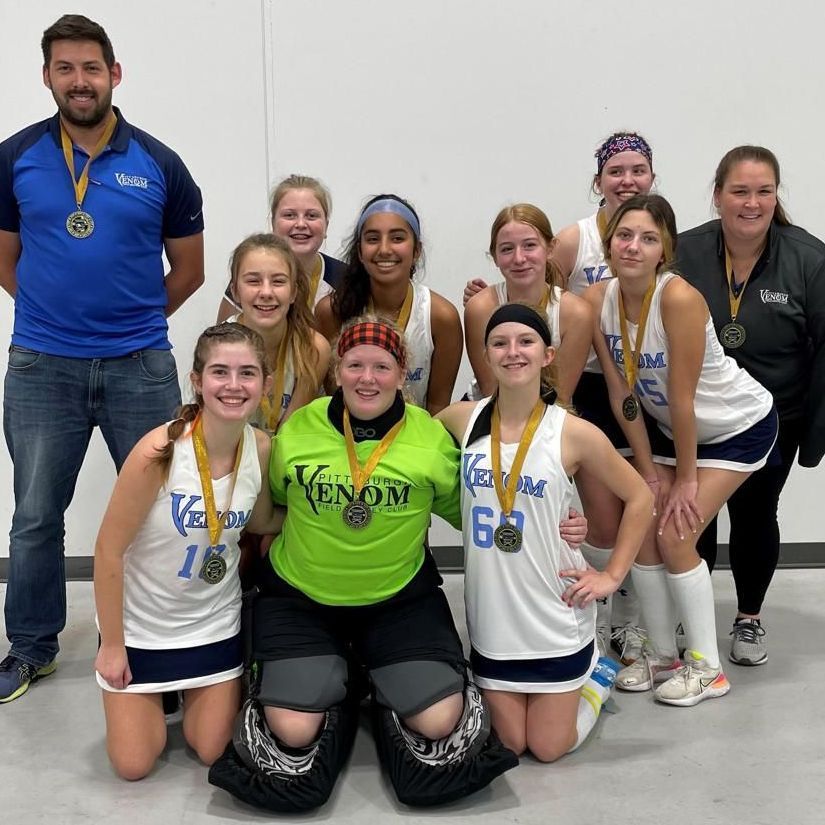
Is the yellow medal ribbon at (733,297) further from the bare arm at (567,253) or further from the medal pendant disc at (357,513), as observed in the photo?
the medal pendant disc at (357,513)

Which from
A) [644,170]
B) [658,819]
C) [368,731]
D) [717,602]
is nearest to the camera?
[658,819]

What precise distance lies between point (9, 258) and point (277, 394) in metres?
1.05

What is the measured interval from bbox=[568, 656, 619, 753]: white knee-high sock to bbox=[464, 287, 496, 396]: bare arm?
0.96 metres

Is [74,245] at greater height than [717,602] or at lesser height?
greater

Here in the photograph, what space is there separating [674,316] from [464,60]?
5.83 feet

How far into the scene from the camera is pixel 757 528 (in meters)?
3.59

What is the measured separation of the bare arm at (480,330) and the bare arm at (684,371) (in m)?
0.57

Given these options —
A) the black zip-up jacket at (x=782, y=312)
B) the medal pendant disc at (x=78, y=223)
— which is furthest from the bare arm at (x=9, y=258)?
the black zip-up jacket at (x=782, y=312)

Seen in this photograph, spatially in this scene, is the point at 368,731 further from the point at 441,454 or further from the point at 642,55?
the point at 642,55

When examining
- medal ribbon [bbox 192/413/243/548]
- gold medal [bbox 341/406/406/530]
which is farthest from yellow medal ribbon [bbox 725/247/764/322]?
medal ribbon [bbox 192/413/243/548]

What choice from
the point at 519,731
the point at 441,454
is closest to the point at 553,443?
the point at 441,454

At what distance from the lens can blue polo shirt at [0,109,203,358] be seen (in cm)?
312

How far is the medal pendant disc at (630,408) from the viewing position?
128 inches

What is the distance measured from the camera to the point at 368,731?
3.05m
